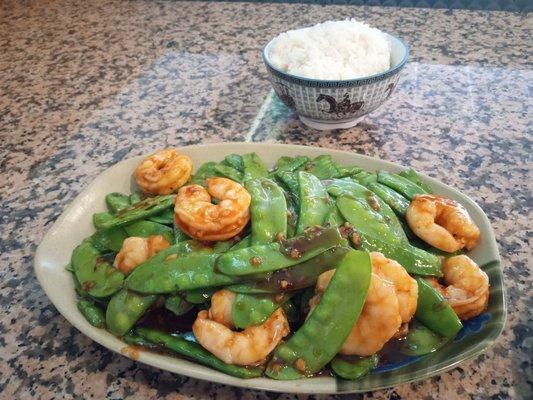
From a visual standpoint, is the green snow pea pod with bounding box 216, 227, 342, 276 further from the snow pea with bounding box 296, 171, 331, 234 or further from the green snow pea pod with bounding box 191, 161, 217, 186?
the green snow pea pod with bounding box 191, 161, 217, 186

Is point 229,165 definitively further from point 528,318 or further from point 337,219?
point 528,318

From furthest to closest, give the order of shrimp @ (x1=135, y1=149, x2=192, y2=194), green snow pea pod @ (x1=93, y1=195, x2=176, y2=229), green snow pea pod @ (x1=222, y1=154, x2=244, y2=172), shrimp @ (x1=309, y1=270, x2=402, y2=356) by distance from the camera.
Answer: green snow pea pod @ (x1=222, y1=154, x2=244, y2=172) → shrimp @ (x1=135, y1=149, x2=192, y2=194) → green snow pea pod @ (x1=93, y1=195, x2=176, y2=229) → shrimp @ (x1=309, y1=270, x2=402, y2=356)

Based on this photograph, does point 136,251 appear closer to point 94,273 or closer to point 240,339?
point 94,273

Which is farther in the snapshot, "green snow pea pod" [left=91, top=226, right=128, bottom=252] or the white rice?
the white rice

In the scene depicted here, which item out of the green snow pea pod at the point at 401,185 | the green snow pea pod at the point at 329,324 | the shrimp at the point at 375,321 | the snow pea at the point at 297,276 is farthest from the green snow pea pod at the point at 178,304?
the green snow pea pod at the point at 401,185

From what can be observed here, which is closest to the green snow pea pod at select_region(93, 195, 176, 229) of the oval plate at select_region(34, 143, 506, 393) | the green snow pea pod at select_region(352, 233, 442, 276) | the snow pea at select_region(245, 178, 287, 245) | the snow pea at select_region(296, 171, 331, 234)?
the oval plate at select_region(34, 143, 506, 393)

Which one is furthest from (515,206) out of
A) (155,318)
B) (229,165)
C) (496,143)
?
(155,318)

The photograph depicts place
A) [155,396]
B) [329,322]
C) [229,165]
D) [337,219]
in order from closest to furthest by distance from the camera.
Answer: [329,322] → [155,396] → [337,219] → [229,165]
